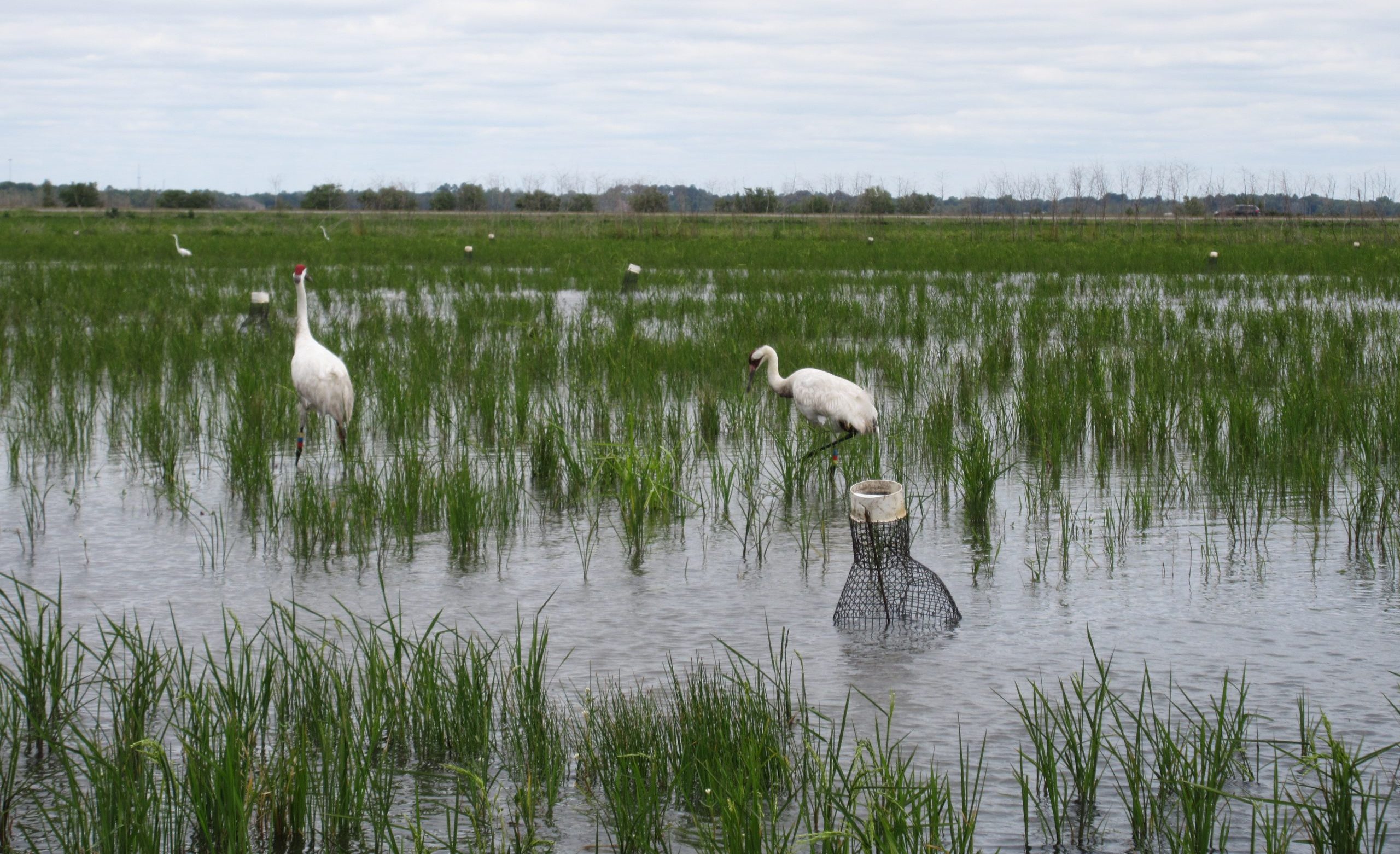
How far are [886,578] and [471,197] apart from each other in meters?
64.7

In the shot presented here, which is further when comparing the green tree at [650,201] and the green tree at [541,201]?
the green tree at [541,201]

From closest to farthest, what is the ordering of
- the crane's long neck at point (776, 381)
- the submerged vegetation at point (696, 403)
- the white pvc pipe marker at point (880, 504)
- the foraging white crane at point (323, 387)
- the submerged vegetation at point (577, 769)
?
the submerged vegetation at point (577, 769) → the white pvc pipe marker at point (880, 504) → the submerged vegetation at point (696, 403) → the foraging white crane at point (323, 387) → the crane's long neck at point (776, 381)

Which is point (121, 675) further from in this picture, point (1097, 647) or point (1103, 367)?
point (1103, 367)

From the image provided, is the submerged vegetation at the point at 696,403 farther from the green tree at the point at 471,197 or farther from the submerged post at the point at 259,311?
the green tree at the point at 471,197

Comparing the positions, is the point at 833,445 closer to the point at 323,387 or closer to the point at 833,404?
the point at 833,404

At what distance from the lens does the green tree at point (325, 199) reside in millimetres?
71312

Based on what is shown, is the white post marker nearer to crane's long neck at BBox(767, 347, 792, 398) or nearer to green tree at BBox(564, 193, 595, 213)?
crane's long neck at BBox(767, 347, 792, 398)

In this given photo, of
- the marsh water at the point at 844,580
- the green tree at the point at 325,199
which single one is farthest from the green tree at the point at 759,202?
the marsh water at the point at 844,580

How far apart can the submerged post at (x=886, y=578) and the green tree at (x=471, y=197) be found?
61321mm

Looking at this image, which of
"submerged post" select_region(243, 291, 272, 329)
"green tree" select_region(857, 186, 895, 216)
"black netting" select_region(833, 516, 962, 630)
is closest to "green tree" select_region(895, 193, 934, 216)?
"green tree" select_region(857, 186, 895, 216)

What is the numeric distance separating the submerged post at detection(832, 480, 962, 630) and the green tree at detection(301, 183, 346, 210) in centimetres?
6963

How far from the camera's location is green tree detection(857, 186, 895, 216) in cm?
5156

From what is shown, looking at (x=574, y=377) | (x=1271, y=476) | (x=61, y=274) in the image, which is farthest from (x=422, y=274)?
(x=1271, y=476)

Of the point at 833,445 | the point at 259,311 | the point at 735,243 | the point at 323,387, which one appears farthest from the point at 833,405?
the point at 735,243
